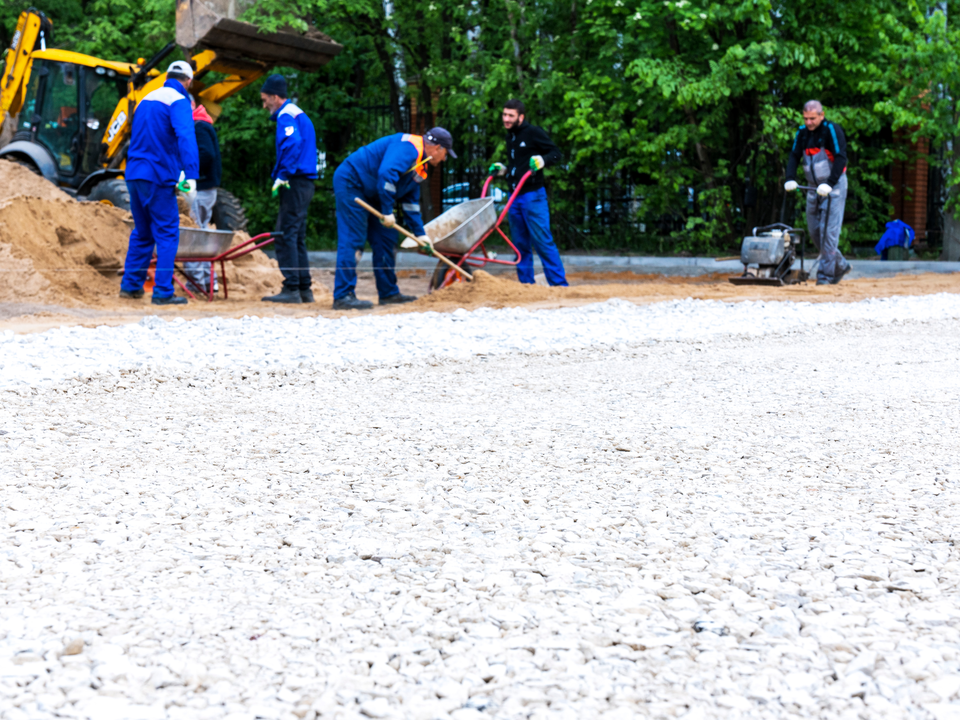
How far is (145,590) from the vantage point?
7.25 feet

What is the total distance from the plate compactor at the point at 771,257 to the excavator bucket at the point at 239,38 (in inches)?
217

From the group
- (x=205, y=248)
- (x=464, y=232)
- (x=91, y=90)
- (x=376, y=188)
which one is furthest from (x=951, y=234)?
(x=91, y=90)

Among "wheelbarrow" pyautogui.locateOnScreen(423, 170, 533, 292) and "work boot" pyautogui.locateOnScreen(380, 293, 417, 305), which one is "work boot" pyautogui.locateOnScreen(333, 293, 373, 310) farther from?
"wheelbarrow" pyautogui.locateOnScreen(423, 170, 533, 292)

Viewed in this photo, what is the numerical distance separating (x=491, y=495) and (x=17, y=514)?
1373 mm

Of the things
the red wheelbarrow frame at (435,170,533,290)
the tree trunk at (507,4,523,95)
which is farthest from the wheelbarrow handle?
the tree trunk at (507,4,523,95)

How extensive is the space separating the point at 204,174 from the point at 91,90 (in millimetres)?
3005

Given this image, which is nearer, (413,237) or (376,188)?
(413,237)

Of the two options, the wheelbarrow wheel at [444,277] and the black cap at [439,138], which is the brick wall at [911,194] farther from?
the black cap at [439,138]

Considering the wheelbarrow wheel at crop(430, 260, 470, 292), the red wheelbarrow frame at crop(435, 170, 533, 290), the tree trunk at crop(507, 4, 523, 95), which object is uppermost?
the tree trunk at crop(507, 4, 523, 95)

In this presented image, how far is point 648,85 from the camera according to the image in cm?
1349

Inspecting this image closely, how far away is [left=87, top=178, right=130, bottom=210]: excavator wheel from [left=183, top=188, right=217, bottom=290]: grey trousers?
0.95 m

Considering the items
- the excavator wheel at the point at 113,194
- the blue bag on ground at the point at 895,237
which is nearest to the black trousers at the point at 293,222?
the excavator wheel at the point at 113,194

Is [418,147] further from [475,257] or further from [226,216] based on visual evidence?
[226,216]

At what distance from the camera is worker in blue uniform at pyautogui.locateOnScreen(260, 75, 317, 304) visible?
8.52 m
